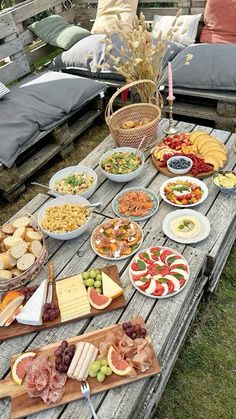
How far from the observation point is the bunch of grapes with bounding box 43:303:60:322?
198 cm

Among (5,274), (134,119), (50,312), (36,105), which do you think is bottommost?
(50,312)

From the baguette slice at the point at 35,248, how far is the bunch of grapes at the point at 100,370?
30.3 inches

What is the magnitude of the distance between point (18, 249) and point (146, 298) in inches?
33.0

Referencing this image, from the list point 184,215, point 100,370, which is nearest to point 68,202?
point 184,215

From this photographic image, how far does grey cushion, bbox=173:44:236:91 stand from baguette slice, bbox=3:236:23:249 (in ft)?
9.40

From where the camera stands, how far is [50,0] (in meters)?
5.34

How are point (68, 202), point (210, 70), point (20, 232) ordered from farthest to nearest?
point (210, 70)
point (68, 202)
point (20, 232)

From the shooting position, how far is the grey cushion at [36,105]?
12.1 feet

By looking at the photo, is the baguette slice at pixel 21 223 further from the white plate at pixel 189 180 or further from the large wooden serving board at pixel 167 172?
the large wooden serving board at pixel 167 172

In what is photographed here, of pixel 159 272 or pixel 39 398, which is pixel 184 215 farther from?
pixel 39 398

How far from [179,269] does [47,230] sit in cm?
91

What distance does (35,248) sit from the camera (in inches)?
87.6

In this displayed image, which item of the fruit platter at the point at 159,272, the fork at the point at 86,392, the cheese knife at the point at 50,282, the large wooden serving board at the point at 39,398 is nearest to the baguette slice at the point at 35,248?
the cheese knife at the point at 50,282

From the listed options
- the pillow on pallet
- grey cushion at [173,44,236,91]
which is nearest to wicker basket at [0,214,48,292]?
grey cushion at [173,44,236,91]
